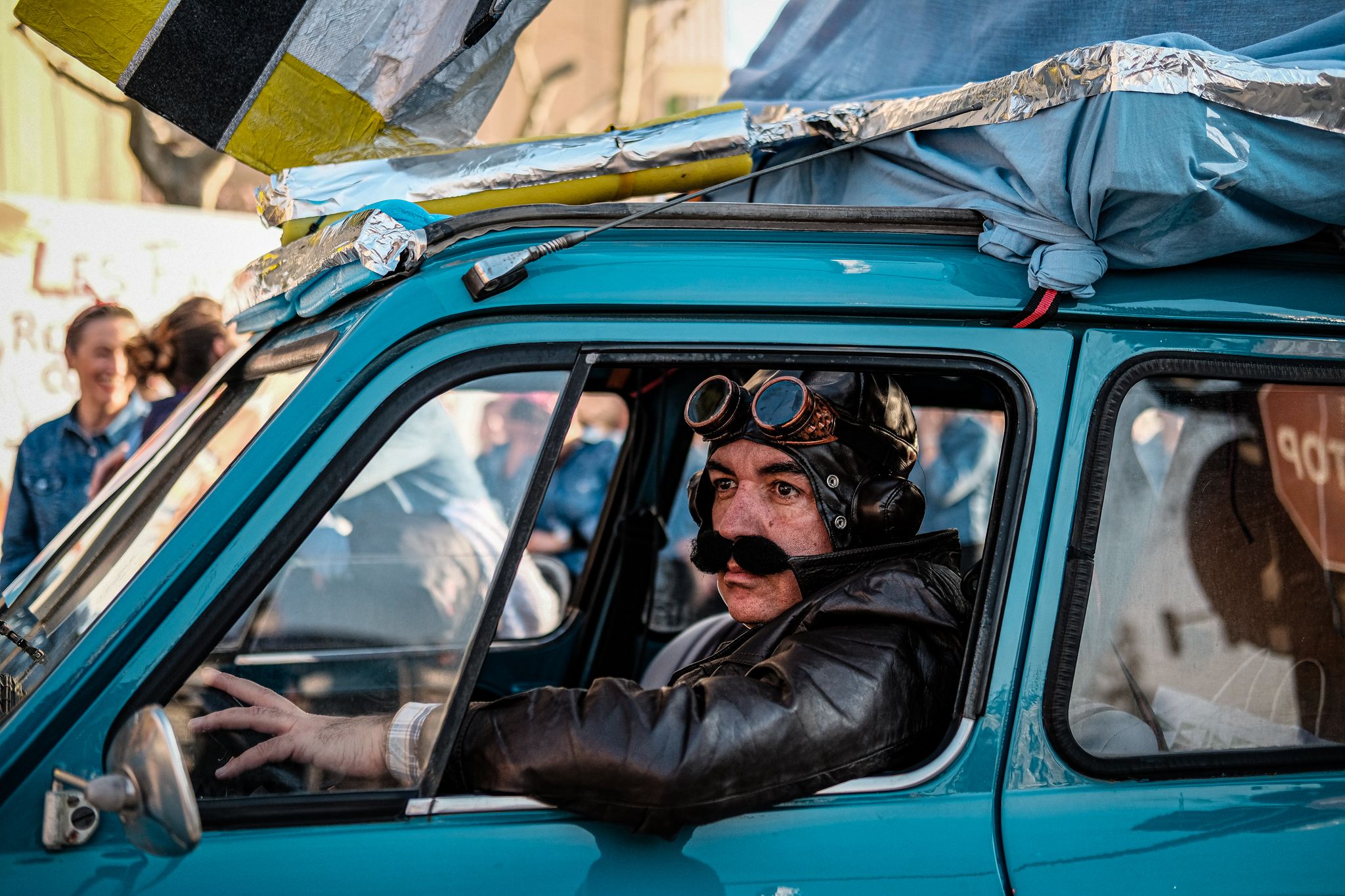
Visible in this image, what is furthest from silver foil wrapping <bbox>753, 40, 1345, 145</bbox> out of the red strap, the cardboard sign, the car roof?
the cardboard sign

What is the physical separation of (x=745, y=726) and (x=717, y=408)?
80cm

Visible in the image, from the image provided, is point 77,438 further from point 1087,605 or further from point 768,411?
point 1087,605

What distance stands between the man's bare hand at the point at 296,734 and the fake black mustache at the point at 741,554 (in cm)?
79

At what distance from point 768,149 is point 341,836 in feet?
5.55

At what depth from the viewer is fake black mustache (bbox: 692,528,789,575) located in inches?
86.0

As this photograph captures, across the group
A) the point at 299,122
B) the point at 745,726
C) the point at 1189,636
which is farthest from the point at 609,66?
the point at 745,726

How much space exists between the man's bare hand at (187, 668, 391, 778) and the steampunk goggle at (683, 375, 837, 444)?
922 mm

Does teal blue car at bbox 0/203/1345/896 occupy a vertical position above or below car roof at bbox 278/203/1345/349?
below

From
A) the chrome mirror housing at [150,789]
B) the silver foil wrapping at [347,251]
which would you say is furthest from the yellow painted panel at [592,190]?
the chrome mirror housing at [150,789]

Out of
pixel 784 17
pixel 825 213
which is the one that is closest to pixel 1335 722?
pixel 825 213

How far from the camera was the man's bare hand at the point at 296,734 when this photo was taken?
1656 millimetres

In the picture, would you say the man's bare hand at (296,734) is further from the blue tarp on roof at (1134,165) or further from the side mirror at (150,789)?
the blue tarp on roof at (1134,165)

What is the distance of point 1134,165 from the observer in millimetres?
1684

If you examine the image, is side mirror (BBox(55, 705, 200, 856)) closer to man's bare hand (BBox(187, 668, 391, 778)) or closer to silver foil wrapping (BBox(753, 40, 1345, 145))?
man's bare hand (BBox(187, 668, 391, 778))
